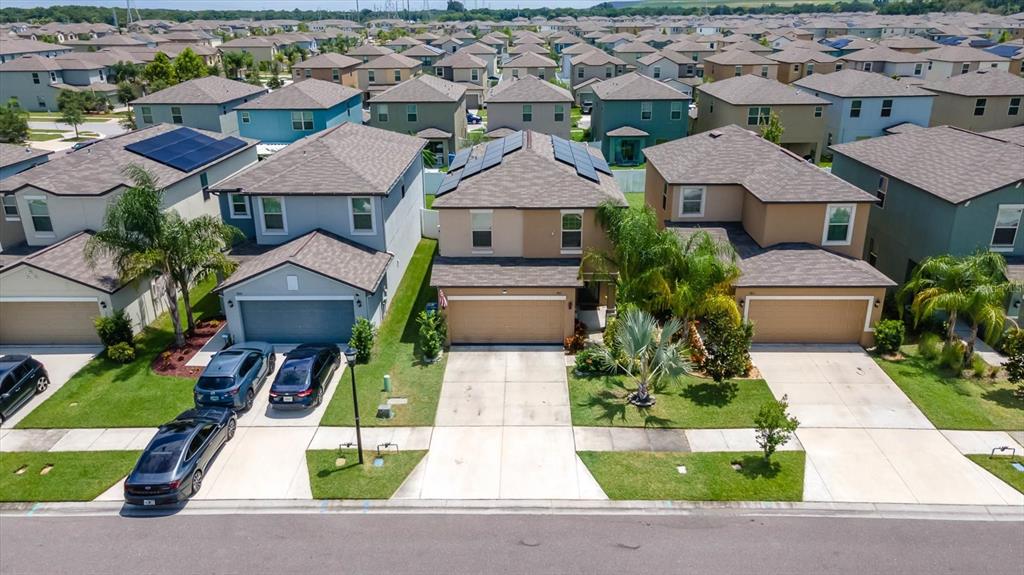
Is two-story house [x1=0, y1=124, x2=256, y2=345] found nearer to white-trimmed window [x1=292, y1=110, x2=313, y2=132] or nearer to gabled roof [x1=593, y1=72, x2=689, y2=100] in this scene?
white-trimmed window [x1=292, y1=110, x2=313, y2=132]

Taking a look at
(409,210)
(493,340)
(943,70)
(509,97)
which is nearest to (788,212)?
(493,340)

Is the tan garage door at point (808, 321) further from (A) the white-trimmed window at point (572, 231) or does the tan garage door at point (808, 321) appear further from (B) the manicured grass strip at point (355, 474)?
(B) the manicured grass strip at point (355, 474)

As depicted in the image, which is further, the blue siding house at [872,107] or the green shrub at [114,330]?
the blue siding house at [872,107]

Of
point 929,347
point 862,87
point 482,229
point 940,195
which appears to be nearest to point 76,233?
point 482,229

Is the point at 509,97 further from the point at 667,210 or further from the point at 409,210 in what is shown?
the point at 667,210

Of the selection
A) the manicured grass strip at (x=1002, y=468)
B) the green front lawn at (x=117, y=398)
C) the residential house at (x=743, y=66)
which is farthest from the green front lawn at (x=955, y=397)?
the residential house at (x=743, y=66)

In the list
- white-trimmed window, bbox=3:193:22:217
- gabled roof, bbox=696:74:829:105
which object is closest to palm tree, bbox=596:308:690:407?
white-trimmed window, bbox=3:193:22:217
